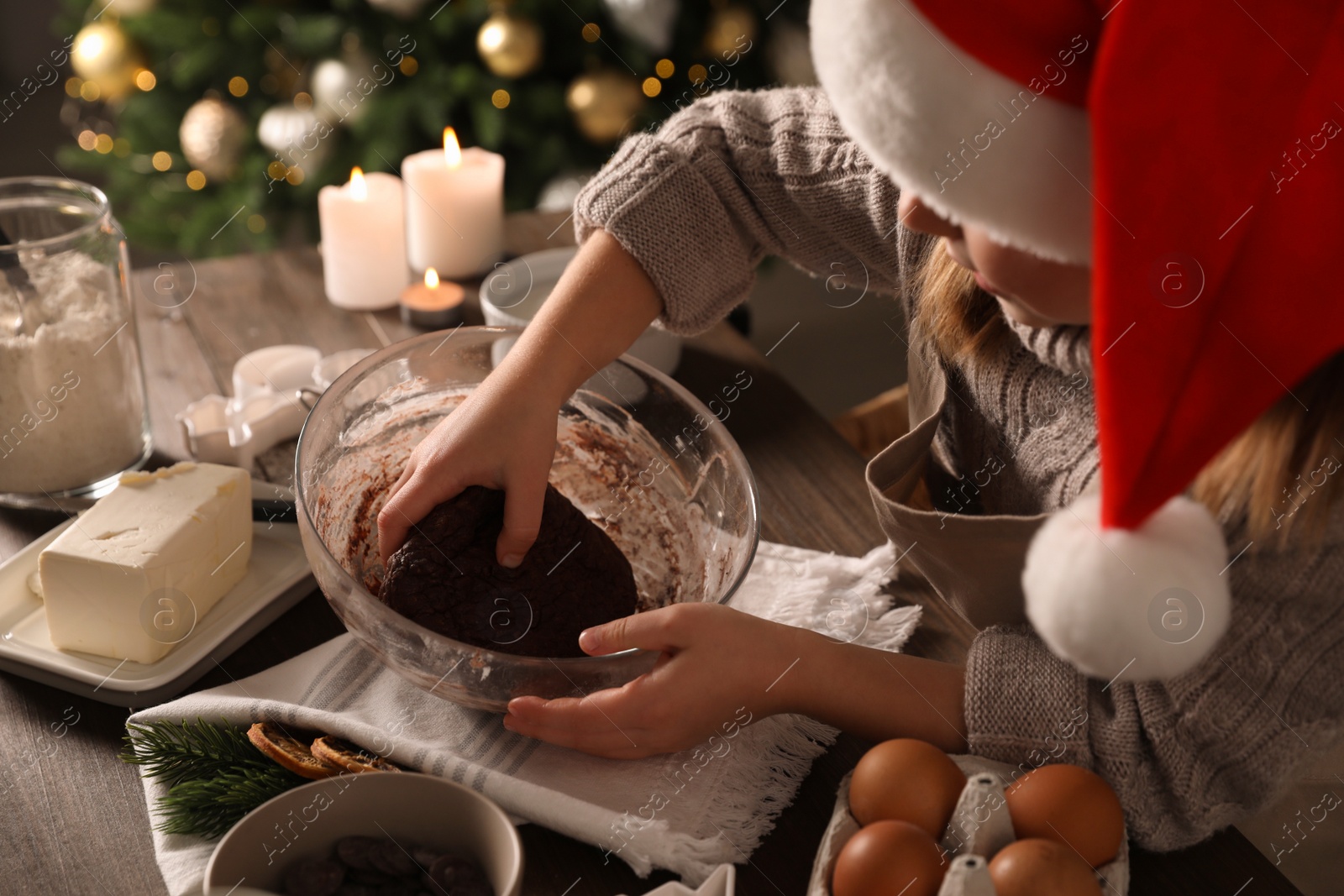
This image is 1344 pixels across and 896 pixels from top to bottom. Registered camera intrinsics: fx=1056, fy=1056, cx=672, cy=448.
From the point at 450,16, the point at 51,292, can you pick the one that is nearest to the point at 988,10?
the point at 51,292

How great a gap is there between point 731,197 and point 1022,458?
0.36m

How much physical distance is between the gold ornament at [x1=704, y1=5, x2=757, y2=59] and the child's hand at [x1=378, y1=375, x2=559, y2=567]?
118cm

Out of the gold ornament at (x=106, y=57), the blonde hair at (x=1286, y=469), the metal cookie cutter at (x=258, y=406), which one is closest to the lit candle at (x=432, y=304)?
the metal cookie cutter at (x=258, y=406)

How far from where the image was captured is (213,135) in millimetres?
1976

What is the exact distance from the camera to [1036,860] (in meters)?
0.55

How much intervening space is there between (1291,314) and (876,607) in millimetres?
462

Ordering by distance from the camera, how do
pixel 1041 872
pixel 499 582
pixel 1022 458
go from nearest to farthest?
pixel 1041 872 → pixel 499 582 → pixel 1022 458

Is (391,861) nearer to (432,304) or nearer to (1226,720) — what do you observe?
(1226,720)

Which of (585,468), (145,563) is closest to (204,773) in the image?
(145,563)

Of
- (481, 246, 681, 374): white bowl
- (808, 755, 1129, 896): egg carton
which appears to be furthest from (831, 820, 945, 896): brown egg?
(481, 246, 681, 374): white bowl

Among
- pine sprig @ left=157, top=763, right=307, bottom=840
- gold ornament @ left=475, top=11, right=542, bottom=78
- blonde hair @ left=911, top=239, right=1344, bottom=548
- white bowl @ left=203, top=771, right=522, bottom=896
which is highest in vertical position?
gold ornament @ left=475, top=11, right=542, bottom=78

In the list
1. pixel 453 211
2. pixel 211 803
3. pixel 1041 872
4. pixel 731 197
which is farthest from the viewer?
pixel 453 211

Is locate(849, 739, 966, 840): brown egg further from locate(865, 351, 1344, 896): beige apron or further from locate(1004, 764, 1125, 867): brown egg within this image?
locate(865, 351, 1344, 896): beige apron

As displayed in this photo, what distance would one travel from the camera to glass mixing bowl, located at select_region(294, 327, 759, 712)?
77 centimetres
